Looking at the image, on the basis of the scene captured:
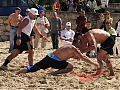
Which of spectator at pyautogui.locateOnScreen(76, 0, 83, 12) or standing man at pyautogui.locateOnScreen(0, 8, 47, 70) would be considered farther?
spectator at pyautogui.locateOnScreen(76, 0, 83, 12)

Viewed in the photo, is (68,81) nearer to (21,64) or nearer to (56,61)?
(56,61)

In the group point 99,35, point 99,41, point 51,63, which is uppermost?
point 99,35

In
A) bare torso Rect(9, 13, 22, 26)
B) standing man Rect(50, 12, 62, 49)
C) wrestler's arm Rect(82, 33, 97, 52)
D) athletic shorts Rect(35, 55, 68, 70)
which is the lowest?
standing man Rect(50, 12, 62, 49)

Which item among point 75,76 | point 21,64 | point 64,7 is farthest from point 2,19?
point 75,76

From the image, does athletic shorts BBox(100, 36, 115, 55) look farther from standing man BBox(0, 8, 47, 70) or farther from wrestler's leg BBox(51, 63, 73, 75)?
standing man BBox(0, 8, 47, 70)

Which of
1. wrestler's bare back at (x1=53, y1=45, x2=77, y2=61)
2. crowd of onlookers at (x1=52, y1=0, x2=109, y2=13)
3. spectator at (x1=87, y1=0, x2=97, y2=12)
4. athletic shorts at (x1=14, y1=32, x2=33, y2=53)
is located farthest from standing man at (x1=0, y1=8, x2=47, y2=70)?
spectator at (x1=87, y1=0, x2=97, y2=12)

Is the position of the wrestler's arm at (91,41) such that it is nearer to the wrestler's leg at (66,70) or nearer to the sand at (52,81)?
the wrestler's leg at (66,70)

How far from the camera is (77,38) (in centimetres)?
834

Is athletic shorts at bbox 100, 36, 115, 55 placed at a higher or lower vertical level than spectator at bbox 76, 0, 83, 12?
higher

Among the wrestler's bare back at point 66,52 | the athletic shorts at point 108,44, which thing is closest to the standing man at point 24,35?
the wrestler's bare back at point 66,52

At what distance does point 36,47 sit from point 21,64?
4.10 metres

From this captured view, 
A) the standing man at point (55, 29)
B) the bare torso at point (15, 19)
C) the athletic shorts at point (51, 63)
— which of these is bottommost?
the standing man at point (55, 29)

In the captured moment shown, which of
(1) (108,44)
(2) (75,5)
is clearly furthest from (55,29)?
(2) (75,5)

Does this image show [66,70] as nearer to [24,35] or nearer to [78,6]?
[24,35]
